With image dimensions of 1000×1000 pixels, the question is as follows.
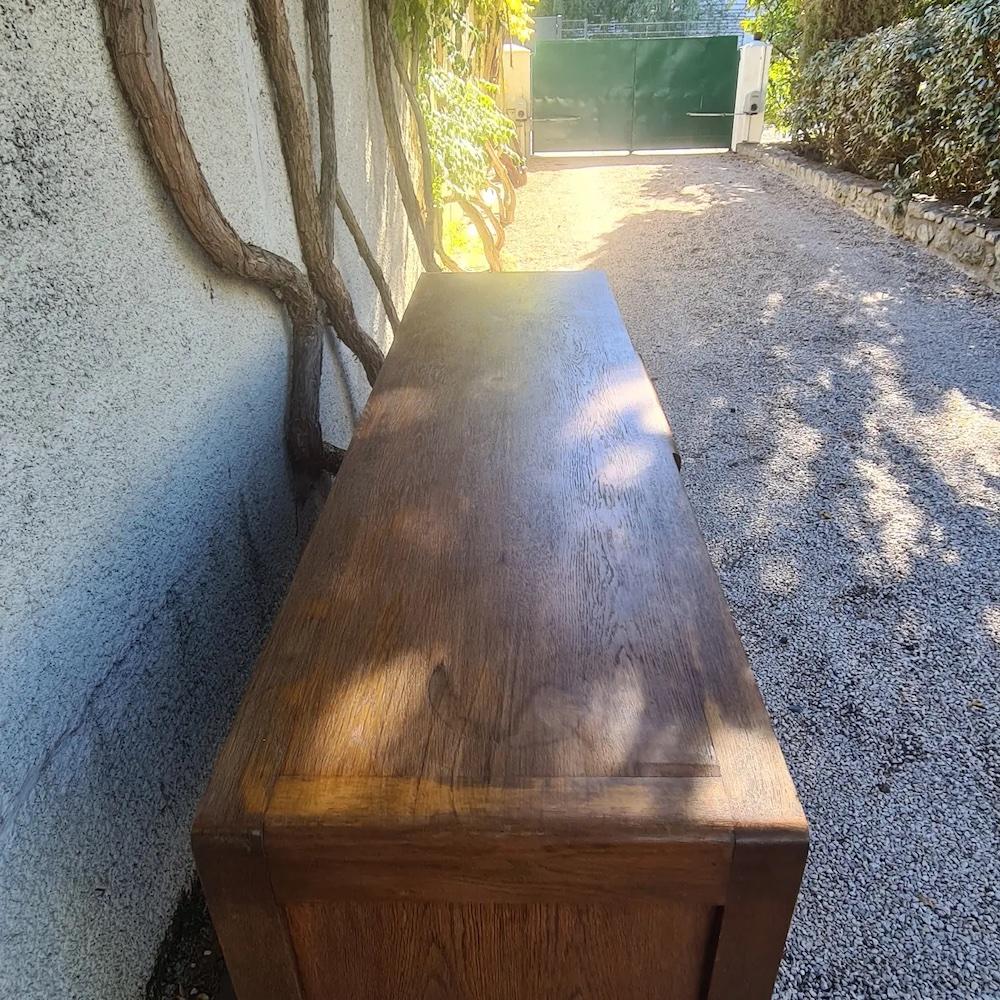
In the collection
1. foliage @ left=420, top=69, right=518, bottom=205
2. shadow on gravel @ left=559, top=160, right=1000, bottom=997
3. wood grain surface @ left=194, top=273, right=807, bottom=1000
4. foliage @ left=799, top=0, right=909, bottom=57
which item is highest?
foliage @ left=799, top=0, right=909, bottom=57

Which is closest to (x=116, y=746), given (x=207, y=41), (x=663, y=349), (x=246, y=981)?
(x=246, y=981)

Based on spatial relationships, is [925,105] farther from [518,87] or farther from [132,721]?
[132,721]

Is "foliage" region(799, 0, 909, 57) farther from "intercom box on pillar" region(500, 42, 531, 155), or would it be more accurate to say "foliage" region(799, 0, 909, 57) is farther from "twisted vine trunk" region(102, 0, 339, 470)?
"twisted vine trunk" region(102, 0, 339, 470)

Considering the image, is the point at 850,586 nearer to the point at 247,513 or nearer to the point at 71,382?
the point at 247,513

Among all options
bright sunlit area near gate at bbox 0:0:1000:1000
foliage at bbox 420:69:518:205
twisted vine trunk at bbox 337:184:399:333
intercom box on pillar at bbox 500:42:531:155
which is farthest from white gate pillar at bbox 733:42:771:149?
twisted vine trunk at bbox 337:184:399:333

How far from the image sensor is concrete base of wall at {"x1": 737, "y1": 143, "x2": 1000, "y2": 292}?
431 centimetres

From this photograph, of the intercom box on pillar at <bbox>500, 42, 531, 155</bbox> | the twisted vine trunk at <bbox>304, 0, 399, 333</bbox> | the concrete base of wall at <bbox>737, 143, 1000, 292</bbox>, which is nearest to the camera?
the twisted vine trunk at <bbox>304, 0, 399, 333</bbox>

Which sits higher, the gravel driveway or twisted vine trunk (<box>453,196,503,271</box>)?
twisted vine trunk (<box>453,196,503,271</box>)

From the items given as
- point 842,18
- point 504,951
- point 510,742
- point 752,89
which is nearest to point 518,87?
point 752,89

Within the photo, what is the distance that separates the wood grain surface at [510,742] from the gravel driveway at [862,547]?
0.73 metres

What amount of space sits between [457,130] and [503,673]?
4193mm

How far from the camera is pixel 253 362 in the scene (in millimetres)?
1745

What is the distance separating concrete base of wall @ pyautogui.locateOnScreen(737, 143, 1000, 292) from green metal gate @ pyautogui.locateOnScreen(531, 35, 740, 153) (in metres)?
3.38

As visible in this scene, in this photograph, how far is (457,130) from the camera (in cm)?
438
